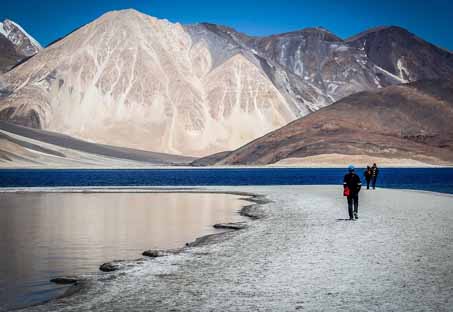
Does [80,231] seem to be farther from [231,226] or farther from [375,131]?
[375,131]

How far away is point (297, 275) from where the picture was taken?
12984mm

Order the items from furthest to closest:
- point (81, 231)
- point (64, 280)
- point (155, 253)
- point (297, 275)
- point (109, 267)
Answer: point (81, 231) < point (155, 253) < point (109, 267) < point (64, 280) < point (297, 275)

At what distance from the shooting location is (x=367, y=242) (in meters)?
17.2

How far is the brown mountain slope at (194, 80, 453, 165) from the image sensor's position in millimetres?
151875

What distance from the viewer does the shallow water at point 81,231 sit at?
15063 mm

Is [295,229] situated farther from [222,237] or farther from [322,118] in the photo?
[322,118]

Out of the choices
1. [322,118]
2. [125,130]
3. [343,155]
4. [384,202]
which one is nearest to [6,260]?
[384,202]

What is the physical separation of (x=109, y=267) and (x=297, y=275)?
4517 mm

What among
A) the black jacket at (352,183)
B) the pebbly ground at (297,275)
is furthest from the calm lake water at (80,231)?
the black jacket at (352,183)

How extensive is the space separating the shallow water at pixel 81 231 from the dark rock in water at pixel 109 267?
0.96ft

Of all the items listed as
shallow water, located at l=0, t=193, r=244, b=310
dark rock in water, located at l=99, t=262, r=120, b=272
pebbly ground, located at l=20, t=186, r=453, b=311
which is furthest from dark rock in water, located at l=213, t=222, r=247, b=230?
dark rock in water, located at l=99, t=262, r=120, b=272

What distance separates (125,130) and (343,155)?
251ft

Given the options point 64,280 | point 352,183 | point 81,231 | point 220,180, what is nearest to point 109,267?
point 64,280

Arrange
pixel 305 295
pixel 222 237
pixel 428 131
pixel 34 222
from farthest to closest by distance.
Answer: pixel 428 131, pixel 34 222, pixel 222 237, pixel 305 295
